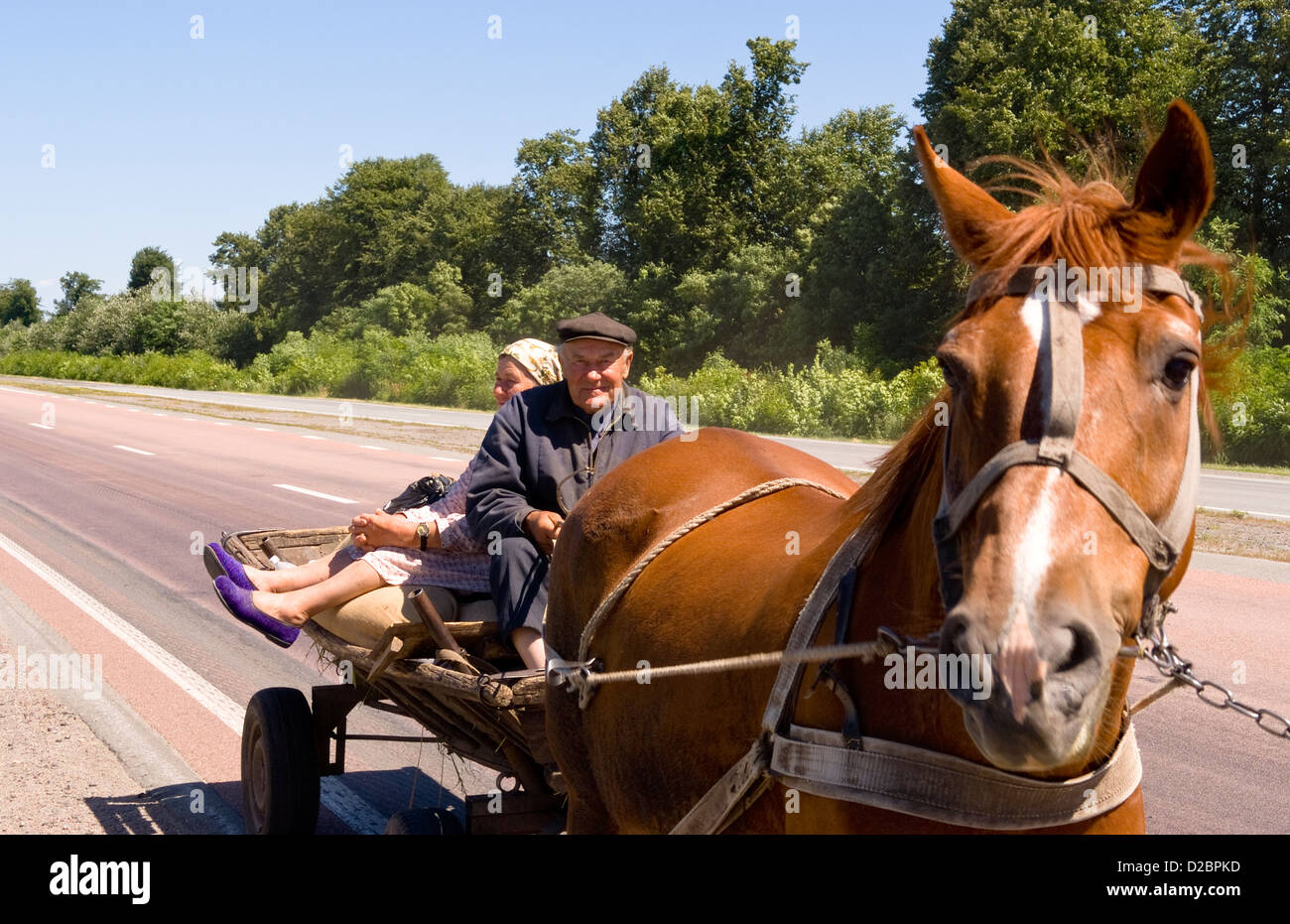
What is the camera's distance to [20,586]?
9.60m

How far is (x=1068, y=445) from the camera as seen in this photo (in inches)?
67.1

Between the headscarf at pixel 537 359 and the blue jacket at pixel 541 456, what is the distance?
37.1 inches

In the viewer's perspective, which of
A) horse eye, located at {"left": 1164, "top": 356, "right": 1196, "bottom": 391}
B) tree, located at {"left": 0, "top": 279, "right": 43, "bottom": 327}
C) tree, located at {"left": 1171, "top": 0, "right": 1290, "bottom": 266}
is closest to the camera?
horse eye, located at {"left": 1164, "top": 356, "right": 1196, "bottom": 391}

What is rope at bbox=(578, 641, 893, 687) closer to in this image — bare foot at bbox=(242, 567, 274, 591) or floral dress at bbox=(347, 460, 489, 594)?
floral dress at bbox=(347, 460, 489, 594)

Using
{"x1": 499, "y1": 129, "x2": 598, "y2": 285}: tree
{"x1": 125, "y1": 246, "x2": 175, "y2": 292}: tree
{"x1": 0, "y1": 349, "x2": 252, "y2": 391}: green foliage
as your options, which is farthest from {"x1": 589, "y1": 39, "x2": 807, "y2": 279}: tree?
{"x1": 125, "y1": 246, "x2": 175, "y2": 292}: tree

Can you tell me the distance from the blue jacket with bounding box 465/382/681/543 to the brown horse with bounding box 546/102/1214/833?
3.94 feet

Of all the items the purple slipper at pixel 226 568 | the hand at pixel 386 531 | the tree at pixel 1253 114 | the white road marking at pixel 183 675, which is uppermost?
the tree at pixel 1253 114

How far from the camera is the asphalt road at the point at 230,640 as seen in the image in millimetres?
5111

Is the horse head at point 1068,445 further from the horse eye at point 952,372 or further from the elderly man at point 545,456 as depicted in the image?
the elderly man at point 545,456

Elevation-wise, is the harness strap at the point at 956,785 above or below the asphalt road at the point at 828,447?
above

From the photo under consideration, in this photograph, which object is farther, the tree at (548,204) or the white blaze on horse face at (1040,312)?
the tree at (548,204)

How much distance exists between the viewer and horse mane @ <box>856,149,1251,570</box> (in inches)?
75.8

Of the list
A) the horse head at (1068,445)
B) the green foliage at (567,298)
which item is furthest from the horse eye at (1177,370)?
the green foliage at (567,298)
